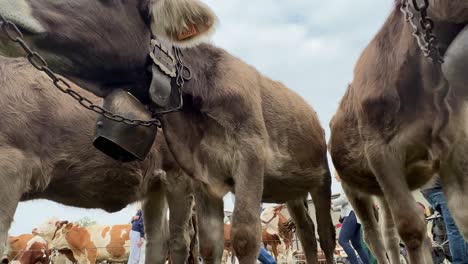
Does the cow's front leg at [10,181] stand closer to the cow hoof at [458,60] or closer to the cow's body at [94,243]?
the cow hoof at [458,60]

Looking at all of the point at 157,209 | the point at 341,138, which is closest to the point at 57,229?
the point at 157,209

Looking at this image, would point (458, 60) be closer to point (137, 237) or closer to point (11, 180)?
point (11, 180)

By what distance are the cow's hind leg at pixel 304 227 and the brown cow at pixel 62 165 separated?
4.10 ft

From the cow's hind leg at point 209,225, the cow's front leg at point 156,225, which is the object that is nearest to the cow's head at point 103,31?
the cow's hind leg at point 209,225

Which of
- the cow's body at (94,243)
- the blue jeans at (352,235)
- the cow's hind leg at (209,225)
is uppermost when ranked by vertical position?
the cow's body at (94,243)

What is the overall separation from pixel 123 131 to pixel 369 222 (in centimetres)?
329

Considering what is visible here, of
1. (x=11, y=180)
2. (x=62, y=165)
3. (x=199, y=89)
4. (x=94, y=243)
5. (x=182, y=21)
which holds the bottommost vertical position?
(x=11, y=180)

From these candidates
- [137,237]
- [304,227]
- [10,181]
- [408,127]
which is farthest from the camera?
[137,237]

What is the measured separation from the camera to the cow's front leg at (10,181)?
13.5ft

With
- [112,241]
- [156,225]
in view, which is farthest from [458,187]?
[112,241]

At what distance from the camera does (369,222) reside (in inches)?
228

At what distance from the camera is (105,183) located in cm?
484

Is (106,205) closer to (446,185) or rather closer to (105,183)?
(105,183)

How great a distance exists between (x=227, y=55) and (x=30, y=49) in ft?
6.04
